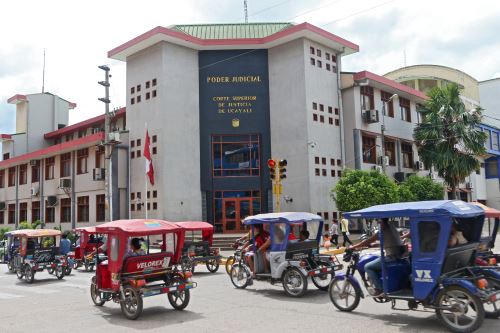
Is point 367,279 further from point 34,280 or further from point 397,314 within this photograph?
point 34,280

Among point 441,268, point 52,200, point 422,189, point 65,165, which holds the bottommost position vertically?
point 441,268

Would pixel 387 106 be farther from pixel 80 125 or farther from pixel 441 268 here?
pixel 441 268

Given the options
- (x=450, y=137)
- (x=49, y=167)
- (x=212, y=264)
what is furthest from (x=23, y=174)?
(x=450, y=137)

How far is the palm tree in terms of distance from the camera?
3156cm

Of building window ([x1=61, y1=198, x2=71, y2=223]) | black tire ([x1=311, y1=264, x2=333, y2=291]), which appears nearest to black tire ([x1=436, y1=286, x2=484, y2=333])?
black tire ([x1=311, y1=264, x2=333, y2=291])

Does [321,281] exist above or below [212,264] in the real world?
above

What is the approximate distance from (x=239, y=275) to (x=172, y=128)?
57.2 ft

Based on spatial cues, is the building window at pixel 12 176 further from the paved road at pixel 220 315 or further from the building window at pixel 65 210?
the paved road at pixel 220 315

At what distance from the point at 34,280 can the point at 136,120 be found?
15.9m

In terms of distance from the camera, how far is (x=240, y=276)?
13.8 meters

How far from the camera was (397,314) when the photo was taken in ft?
31.1

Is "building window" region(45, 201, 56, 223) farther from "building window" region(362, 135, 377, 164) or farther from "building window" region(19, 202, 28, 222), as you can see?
"building window" region(362, 135, 377, 164)

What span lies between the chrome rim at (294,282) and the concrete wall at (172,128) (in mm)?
17575

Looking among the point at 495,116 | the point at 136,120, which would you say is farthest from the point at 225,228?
the point at 495,116
